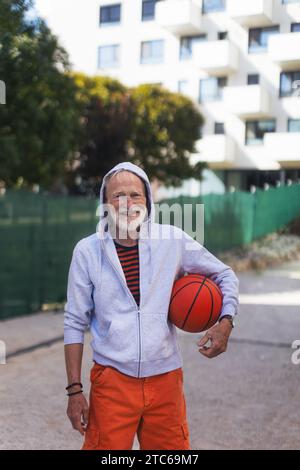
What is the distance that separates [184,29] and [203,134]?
29.1 ft

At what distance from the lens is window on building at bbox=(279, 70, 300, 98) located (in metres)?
22.9

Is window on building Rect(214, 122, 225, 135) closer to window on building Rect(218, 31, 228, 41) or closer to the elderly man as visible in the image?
window on building Rect(218, 31, 228, 41)

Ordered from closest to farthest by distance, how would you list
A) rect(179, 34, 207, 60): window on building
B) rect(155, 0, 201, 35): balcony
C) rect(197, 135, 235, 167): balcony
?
rect(155, 0, 201, 35): balcony → rect(179, 34, 207, 60): window on building → rect(197, 135, 235, 167): balcony

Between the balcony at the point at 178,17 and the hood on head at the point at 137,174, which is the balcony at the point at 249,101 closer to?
the balcony at the point at 178,17

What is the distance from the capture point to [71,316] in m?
3.37

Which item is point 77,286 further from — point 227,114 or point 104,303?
point 227,114

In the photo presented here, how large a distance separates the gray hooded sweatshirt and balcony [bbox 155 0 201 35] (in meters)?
23.9

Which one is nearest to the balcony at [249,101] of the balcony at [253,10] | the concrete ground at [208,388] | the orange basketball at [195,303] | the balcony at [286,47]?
the balcony at [286,47]

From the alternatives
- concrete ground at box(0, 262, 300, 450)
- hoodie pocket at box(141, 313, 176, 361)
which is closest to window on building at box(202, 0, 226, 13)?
concrete ground at box(0, 262, 300, 450)

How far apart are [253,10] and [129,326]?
10284mm

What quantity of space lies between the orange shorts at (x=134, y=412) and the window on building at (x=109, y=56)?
1167 inches

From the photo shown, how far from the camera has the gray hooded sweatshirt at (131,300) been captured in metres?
3.26
